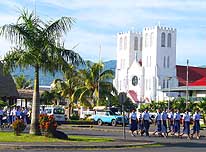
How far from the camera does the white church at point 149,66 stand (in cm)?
12812

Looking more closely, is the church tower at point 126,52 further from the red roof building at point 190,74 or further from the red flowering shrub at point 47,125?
the red flowering shrub at point 47,125

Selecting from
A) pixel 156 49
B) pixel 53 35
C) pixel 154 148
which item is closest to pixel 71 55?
pixel 53 35

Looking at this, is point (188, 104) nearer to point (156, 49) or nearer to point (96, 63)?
point (96, 63)

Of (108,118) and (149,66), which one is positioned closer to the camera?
(108,118)

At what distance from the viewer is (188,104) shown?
6981 centimetres

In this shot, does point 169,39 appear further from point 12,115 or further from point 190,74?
point 12,115

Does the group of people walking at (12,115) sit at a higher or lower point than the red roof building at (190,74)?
lower

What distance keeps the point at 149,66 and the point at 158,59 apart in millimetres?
3405

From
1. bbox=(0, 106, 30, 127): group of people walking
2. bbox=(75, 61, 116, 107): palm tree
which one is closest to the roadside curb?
bbox=(0, 106, 30, 127): group of people walking

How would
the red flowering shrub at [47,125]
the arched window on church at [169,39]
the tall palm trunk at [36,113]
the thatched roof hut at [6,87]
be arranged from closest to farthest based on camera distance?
the red flowering shrub at [47,125], the tall palm trunk at [36,113], the thatched roof hut at [6,87], the arched window on church at [169,39]

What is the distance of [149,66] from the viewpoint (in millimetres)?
132000

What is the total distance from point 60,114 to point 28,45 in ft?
79.3

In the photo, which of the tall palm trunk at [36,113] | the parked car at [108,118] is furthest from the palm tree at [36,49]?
the parked car at [108,118]

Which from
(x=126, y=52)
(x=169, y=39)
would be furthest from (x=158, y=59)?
(x=126, y=52)
